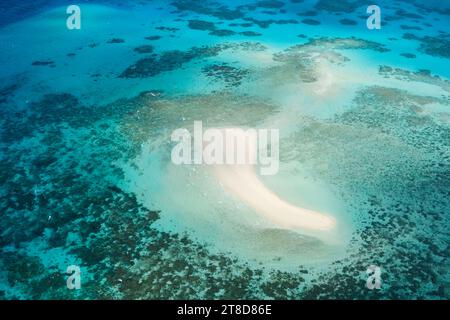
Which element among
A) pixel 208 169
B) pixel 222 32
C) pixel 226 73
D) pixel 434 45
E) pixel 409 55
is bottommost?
pixel 208 169

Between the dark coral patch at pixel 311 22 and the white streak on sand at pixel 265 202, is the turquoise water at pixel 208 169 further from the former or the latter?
the dark coral patch at pixel 311 22

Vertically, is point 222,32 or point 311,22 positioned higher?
point 311,22

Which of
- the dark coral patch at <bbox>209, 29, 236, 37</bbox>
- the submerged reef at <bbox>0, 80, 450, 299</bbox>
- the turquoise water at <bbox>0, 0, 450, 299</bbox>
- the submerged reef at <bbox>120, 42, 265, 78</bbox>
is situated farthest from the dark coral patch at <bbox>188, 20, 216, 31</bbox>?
the submerged reef at <bbox>0, 80, 450, 299</bbox>

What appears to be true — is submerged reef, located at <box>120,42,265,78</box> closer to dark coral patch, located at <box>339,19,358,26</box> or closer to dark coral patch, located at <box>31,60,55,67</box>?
dark coral patch, located at <box>31,60,55,67</box>

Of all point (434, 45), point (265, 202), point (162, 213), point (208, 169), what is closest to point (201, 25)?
point (434, 45)

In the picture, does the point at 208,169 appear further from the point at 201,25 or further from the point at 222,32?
the point at 201,25

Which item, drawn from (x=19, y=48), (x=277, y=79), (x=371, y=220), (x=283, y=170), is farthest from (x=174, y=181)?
(x=19, y=48)
